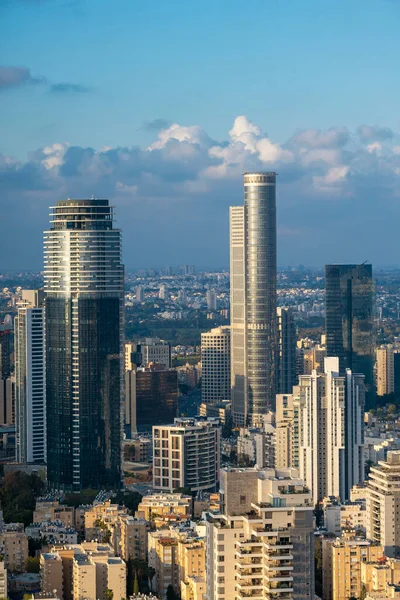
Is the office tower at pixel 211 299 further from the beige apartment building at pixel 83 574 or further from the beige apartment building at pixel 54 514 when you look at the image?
the beige apartment building at pixel 83 574

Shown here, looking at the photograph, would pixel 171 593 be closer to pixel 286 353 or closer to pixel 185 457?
pixel 185 457

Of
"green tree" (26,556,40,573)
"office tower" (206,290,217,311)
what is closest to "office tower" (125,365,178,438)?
"green tree" (26,556,40,573)

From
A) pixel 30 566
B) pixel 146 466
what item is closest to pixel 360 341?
pixel 146 466

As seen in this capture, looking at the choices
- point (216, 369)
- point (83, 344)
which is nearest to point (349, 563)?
point (83, 344)

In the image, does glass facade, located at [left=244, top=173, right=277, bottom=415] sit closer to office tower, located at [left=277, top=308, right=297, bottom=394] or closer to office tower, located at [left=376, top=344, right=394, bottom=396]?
office tower, located at [left=277, top=308, right=297, bottom=394]

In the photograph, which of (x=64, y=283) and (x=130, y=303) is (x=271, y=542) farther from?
(x=130, y=303)

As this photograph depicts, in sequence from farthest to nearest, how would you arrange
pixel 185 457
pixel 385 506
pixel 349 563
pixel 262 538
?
pixel 185 457, pixel 385 506, pixel 349 563, pixel 262 538

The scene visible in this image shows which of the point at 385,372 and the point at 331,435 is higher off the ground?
the point at 385,372
